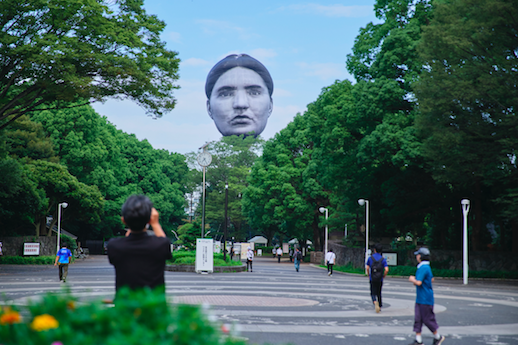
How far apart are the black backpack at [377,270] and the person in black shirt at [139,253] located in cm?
993

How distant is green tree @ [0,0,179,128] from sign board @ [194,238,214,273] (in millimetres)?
9717

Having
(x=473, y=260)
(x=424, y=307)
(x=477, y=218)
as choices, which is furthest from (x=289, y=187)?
(x=424, y=307)

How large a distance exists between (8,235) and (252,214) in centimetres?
2869

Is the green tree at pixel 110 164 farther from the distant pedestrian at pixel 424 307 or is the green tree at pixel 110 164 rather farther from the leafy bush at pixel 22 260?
the distant pedestrian at pixel 424 307

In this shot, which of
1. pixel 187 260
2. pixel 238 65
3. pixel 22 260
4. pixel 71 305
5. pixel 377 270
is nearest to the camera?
pixel 71 305

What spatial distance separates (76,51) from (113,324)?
722 inches

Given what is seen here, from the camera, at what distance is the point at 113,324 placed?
252cm

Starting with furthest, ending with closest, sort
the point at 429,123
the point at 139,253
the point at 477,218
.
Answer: the point at 477,218, the point at 429,123, the point at 139,253

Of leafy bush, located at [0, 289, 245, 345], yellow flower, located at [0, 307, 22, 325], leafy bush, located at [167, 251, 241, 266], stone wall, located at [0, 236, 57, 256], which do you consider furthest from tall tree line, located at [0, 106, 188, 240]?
leafy bush, located at [0, 289, 245, 345]

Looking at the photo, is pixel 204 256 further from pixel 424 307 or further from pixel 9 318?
pixel 9 318

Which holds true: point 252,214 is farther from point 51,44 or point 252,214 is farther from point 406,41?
point 51,44

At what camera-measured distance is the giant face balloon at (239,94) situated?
356 ft

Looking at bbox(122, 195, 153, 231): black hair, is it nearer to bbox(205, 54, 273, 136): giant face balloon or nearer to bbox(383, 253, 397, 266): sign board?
bbox(383, 253, 397, 266): sign board

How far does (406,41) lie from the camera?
105 ft
